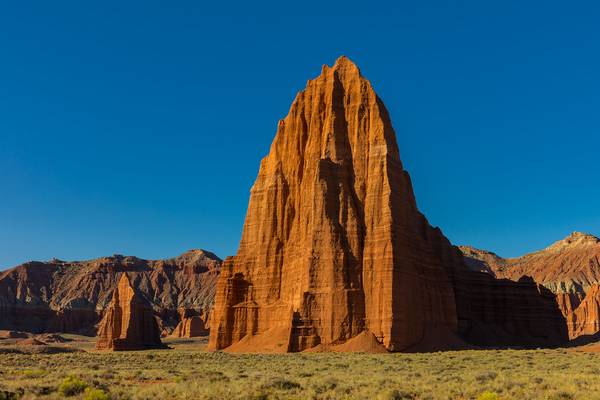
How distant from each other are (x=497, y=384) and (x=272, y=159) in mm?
51664

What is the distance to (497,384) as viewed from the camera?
25.4m

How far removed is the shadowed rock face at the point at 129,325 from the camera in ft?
276

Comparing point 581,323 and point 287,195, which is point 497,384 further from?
point 581,323

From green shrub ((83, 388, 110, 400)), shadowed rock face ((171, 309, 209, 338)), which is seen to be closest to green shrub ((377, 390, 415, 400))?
green shrub ((83, 388, 110, 400))

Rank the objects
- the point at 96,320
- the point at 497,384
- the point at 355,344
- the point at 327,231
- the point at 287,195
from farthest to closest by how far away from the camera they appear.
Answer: the point at 96,320 < the point at 287,195 < the point at 327,231 < the point at 355,344 < the point at 497,384

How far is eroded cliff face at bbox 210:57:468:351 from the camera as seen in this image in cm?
5797

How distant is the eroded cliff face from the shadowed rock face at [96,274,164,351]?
2121 centimetres

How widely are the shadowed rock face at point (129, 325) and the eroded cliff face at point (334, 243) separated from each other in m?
21.2

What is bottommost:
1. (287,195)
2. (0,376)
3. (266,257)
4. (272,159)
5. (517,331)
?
(0,376)

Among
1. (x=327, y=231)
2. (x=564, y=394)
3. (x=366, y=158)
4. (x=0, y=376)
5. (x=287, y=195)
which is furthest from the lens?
(x=287, y=195)

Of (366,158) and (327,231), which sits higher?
Result: (366,158)

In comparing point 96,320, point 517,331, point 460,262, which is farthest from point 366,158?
point 96,320

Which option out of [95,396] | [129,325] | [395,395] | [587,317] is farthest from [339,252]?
[587,317]

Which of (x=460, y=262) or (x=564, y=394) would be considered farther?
(x=460, y=262)
